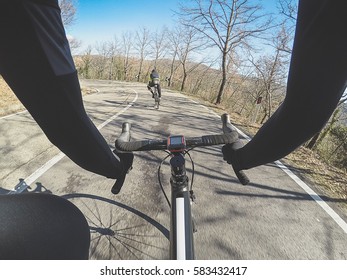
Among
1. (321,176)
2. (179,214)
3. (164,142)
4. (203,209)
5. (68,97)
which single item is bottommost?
(203,209)

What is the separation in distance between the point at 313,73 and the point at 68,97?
74 centimetres

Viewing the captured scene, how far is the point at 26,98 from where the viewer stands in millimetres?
695

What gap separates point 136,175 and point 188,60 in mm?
28277

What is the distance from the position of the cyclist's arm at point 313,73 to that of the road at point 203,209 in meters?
1.89

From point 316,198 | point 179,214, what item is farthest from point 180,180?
point 316,198

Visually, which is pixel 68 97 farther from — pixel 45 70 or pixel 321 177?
pixel 321 177

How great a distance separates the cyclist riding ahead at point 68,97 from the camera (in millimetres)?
504

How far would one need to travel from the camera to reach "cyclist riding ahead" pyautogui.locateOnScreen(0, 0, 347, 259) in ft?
1.65

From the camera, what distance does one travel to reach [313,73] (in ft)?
1.75

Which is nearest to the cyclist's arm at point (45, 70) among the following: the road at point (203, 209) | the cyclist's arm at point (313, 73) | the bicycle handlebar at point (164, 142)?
the bicycle handlebar at point (164, 142)

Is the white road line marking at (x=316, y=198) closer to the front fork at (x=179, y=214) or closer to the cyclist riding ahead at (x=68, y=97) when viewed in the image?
the front fork at (x=179, y=214)

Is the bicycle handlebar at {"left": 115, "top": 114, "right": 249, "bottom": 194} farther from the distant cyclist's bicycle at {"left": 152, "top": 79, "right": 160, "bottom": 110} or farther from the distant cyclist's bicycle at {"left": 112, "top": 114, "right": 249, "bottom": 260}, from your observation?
the distant cyclist's bicycle at {"left": 152, "top": 79, "right": 160, "bottom": 110}
